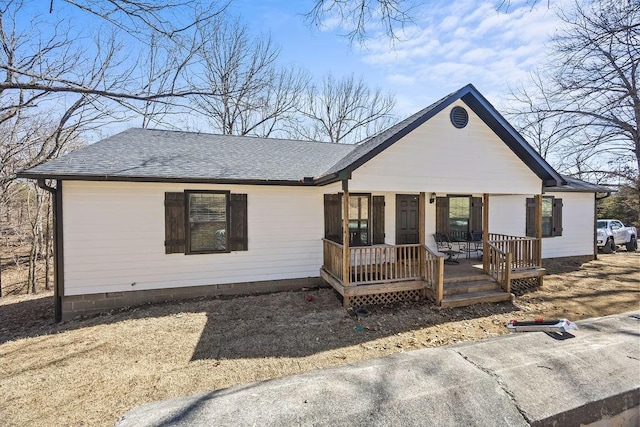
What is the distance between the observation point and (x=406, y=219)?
29.5ft

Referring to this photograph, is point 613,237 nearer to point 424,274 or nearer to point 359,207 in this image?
point 424,274

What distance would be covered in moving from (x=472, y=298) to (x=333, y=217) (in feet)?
12.9

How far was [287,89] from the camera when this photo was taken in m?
19.4

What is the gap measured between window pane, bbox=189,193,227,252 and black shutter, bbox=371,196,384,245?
422cm

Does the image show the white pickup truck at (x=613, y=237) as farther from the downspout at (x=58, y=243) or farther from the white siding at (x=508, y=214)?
the downspout at (x=58, y=243)

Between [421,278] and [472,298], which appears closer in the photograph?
[472,298]

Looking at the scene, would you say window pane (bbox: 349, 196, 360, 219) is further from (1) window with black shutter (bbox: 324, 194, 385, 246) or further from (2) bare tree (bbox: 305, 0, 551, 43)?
(2) bare tree (bbox: 305, 0, 551, 43)

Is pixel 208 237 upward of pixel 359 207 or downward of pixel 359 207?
downward

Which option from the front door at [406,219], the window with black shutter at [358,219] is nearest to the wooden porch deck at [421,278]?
the window with black shutter at [358,219]

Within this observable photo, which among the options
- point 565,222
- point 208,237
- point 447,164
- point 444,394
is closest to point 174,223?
point 208,237

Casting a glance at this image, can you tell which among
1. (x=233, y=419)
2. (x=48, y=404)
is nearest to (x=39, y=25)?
(x=48, y=404)

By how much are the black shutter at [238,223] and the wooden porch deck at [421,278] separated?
7.20ft

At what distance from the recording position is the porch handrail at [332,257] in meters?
6.84

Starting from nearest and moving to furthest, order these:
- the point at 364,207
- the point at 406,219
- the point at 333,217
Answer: the point at 333,217 → the point at 364,207 → the point at 406,219
